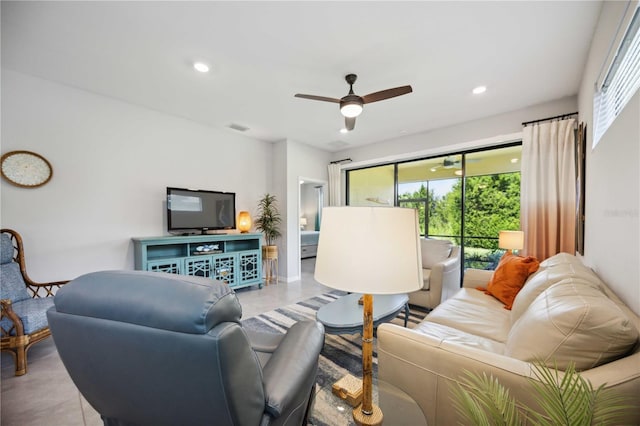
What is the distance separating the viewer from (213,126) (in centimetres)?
426

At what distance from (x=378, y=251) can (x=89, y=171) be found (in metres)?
3.75

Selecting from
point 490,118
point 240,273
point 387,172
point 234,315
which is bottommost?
point 240,273

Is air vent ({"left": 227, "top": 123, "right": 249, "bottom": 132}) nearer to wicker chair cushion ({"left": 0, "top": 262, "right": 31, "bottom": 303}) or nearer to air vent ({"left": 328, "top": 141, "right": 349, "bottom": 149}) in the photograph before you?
air vent ({"left": 328, "top": 141, "right": 349, "bottom": 149})

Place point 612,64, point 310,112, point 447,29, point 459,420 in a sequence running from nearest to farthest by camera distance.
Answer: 1. point 459,420
2. point 612,64
3. point 447,29
4. point 310,112

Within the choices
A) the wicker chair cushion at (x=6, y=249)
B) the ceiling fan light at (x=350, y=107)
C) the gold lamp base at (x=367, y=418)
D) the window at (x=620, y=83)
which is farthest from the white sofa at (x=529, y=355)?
the wicker chair cushion at (x=6, y=249)

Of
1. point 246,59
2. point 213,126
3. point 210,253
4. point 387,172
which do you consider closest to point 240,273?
point 210,253

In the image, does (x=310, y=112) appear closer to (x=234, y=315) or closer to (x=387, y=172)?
(x=387, y=172)

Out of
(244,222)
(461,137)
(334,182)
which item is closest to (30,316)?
(244,222)

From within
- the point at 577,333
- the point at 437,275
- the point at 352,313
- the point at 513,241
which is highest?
the point at 513,241

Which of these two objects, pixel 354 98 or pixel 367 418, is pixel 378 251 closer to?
pixel 367 418

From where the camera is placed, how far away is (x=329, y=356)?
85.9 inches

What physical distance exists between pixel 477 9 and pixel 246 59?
188 cm

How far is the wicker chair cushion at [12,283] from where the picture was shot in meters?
2.24

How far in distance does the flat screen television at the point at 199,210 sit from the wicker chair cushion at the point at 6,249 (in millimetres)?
1449
